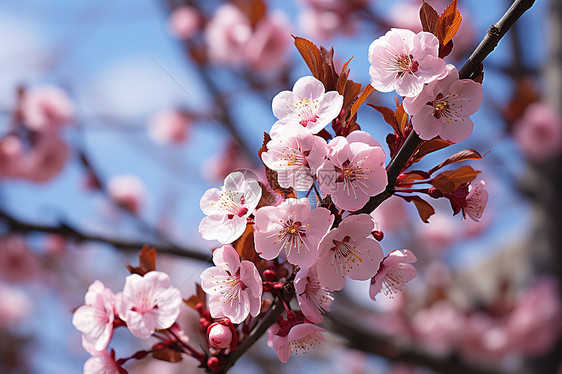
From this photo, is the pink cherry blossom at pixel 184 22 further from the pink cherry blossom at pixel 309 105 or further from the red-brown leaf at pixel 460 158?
the red-brown leaf at pixel 460 158

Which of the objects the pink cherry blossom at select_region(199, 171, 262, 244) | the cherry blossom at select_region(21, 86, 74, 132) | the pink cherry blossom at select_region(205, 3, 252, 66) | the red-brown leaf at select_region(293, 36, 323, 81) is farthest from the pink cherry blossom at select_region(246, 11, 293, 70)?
the pink cherry blossom at select_region(199, 171, 262, 244)

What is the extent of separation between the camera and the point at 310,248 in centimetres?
52

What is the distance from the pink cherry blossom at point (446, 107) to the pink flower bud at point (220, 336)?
35 cm

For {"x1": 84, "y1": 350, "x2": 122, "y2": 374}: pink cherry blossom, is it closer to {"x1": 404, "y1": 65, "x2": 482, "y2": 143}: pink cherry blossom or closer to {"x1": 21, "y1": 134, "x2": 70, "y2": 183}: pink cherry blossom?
{"x1": 404, "y1": 65, "x2": 482, "y2": 143}: pink cherry blossom

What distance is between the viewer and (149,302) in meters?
0.65

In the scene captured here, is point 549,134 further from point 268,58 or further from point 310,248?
point 310,248

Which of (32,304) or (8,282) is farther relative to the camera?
(32,304)

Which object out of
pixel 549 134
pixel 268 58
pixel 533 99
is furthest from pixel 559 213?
pixel 268 58

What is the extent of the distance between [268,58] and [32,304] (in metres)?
3.30

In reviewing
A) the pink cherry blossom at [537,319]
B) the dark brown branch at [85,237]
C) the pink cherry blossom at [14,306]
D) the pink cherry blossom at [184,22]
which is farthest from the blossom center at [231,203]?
the pink cherry blossom at [14,306]

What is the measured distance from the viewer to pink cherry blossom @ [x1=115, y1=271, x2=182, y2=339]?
2.06 feet

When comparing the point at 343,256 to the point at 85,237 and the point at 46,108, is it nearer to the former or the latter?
the point at 85,237

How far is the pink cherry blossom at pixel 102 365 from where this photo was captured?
2.10ft

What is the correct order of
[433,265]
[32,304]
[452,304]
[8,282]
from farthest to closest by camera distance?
[32,304] < [433,265] < [452,304] < [8,282]
